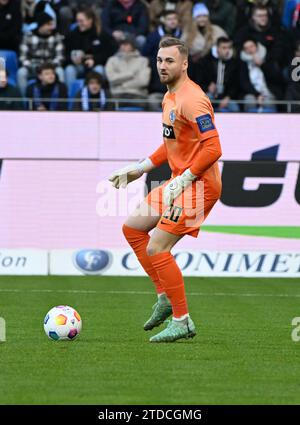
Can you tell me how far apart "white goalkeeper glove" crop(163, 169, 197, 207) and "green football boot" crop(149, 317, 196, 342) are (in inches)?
41.5

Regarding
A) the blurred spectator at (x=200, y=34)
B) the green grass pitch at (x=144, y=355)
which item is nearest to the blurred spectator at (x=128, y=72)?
the blurred spectator at (x=200, y=34)

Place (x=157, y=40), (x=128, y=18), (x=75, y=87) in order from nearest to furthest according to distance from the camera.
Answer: (x=75, y=87), (x=157, y=40), (x=128, y=18)

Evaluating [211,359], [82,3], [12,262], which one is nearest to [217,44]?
[82,3]

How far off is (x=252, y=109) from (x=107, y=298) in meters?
5.62

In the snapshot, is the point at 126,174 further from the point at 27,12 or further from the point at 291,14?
the point at 291,14

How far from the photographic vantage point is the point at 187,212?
979cm

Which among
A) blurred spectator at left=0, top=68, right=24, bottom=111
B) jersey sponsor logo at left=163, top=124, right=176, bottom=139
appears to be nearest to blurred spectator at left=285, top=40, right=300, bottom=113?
blurred spectator at left=0, top=68, right=24, bottom=111

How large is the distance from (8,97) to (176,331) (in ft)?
31.1

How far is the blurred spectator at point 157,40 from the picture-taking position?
19188 mm

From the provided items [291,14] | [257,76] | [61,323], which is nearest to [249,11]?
[291,14]

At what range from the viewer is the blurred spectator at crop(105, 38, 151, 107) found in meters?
19.1

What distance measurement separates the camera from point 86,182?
17734 mm

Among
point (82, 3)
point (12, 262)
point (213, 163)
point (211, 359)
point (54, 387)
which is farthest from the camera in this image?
point (82, 3)
